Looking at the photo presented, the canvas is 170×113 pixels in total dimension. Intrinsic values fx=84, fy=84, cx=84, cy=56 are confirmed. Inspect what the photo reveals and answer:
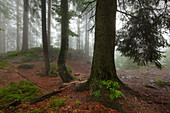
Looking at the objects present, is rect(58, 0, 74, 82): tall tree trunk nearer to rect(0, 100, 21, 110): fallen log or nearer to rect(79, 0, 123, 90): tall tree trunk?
rect(79, 0, 123, 90): tall tree trunk

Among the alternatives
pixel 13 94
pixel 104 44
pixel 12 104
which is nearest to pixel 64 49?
pixel 104 44

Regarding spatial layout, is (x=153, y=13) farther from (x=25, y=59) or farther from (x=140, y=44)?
(x=25, y=59)

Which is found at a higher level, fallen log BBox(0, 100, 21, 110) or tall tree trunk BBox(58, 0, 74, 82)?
tall tree trunk BBox(58, 0, 74, 82)

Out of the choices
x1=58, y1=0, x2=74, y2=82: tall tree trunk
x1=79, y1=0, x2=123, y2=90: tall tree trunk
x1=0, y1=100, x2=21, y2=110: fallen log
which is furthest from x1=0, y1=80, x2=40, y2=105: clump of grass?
x1=79, y1=0, x2=123, y2=90: tall tree trunk

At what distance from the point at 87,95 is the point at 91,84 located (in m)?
0.43

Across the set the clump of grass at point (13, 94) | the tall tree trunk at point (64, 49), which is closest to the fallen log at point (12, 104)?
the clump of grass at point (13, 94)

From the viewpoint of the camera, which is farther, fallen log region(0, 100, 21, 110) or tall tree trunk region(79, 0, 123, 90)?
tall tree trunk region(79, 0, 123, 90)

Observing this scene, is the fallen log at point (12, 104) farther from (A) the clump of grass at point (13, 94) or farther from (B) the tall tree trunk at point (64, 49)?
(B) the tall tree trunk at point (64, 49)

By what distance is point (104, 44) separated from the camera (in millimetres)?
3211

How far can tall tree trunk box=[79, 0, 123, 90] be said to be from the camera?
3170mm

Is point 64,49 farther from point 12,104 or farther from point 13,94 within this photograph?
point 12,104

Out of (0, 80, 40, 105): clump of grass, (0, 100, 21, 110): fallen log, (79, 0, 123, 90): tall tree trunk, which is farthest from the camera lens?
(79, 0, 123, 90): tall tree trunk

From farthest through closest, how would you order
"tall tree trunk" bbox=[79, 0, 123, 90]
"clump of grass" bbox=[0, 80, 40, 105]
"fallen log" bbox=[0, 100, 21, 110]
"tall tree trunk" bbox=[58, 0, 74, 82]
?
"tall tree trunk" bbox=[58, 0, 74, 82]
"tall tree trunk" bbox=[79, 0, 123, 90]
"clump of grass" bbox=[0, 80, 40, 105]
"fallen log" bbox=[0, 100, 21, 110]

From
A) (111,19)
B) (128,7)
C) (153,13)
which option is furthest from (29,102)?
(128,7)
